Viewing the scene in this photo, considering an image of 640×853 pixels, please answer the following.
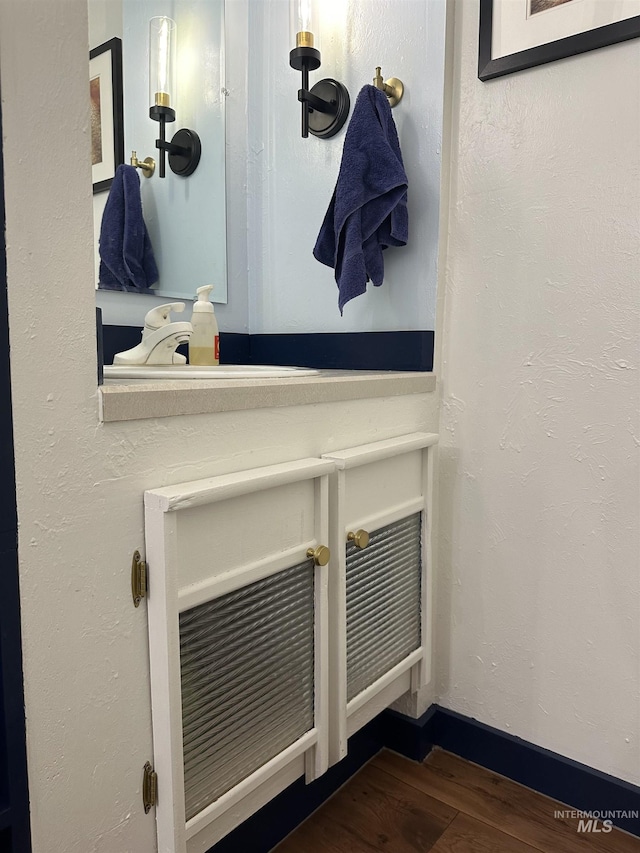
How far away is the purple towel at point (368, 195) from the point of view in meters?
1.27

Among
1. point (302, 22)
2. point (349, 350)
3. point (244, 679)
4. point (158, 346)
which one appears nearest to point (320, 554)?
point (244, 679)

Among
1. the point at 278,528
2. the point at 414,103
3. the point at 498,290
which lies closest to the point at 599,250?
the point at 498,290

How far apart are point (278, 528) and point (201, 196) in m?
0.95

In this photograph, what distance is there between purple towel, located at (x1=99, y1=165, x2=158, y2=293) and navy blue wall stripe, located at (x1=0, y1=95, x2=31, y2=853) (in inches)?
28.0

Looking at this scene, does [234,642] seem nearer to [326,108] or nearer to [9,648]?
[9,648]

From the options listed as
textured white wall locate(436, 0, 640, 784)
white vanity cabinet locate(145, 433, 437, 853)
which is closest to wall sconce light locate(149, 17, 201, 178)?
textured white wall locate(436, 0, 640, 784)

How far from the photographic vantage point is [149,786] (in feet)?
2.68

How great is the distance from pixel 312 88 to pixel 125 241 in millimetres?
602

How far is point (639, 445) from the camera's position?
1.14 metres

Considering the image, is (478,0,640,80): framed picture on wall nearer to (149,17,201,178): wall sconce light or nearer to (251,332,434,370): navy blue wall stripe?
(251,332,434,370): navy blue wall stripe

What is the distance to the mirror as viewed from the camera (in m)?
1.34

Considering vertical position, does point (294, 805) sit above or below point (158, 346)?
below

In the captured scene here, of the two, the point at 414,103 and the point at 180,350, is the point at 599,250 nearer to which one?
the point at 414,103

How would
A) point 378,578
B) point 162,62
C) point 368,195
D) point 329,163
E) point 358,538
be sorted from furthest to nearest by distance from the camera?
point 329,163
point 162,62
point 368,195
point 378,578
point 358,538
